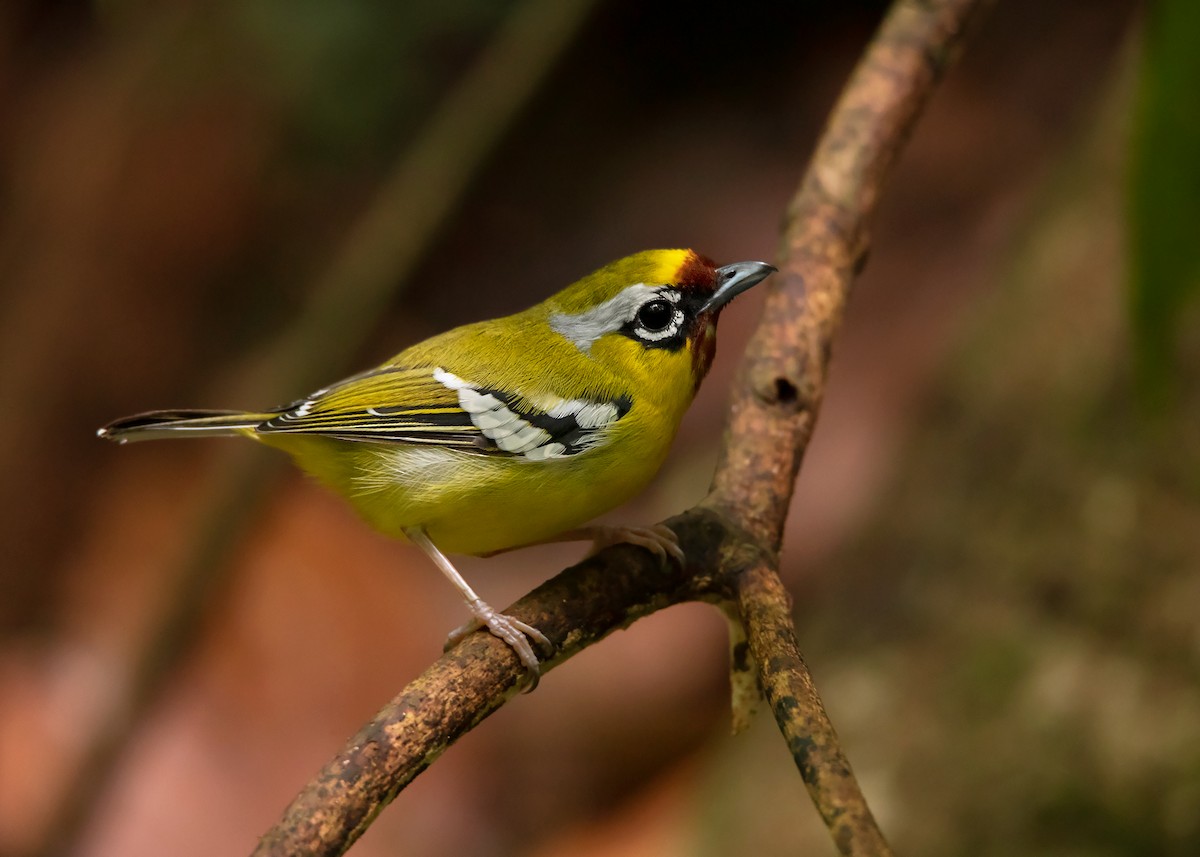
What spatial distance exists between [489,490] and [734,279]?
749 millimetres

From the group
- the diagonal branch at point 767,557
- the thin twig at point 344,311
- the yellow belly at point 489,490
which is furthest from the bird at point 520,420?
the thin twig at point 344,311

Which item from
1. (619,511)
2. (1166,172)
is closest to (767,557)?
(1166,172)

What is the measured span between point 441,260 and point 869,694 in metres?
3.85

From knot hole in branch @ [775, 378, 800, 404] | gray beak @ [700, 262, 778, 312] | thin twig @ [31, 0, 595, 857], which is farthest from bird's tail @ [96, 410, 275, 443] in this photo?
thin twig @ [31, 0, 595, 857]

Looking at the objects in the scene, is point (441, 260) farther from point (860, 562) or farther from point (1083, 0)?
point (1083, 0)

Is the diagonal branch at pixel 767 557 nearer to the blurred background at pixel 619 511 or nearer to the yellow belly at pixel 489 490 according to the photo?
the yellow belly at pixel 489 490

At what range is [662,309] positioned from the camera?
266cm

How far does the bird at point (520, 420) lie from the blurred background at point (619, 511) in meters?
1.59

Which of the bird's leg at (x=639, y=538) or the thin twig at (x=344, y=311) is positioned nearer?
the bird's leg at (x=639, y=538)

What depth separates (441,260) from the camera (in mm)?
6770

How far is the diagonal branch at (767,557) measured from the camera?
1629 mm

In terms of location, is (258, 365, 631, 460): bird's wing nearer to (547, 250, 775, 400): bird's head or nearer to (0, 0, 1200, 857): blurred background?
(547, 250, 775, 400): bird's head

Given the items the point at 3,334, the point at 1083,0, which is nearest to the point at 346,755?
the point at 3,334

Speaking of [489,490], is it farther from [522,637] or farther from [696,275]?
[696,275]
